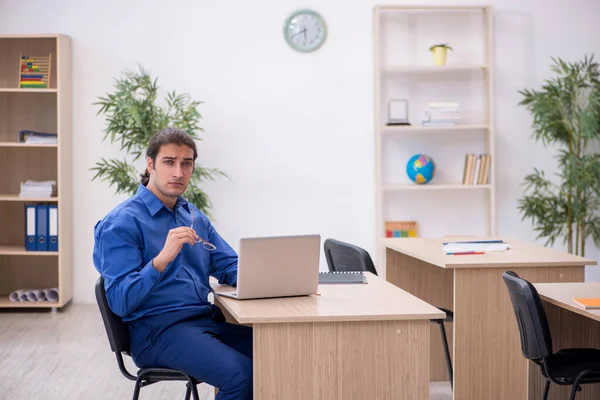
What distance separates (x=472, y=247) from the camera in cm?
414

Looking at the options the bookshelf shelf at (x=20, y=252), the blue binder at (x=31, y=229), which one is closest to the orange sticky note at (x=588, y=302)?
the bookshelf shelf at (x=20, y=252)

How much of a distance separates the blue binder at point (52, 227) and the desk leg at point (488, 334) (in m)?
3.78

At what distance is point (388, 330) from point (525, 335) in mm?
751

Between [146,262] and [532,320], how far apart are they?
56.1 inches

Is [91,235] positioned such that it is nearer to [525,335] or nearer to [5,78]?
[5,78]

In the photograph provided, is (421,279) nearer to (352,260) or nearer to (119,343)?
(352,260)

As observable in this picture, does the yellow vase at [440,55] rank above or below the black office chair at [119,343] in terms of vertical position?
above

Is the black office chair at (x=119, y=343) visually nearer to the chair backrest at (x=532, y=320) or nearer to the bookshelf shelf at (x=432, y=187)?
the chair backrest at (x=532, y=320)

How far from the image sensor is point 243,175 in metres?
6.73

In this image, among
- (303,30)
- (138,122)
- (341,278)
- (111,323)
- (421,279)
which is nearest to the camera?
(111,323)

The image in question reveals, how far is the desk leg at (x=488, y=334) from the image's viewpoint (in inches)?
145

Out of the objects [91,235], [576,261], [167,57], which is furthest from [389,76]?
[576,261]

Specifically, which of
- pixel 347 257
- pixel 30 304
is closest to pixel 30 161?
pixel 30 304

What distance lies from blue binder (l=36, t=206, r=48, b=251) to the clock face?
7.88 feet
